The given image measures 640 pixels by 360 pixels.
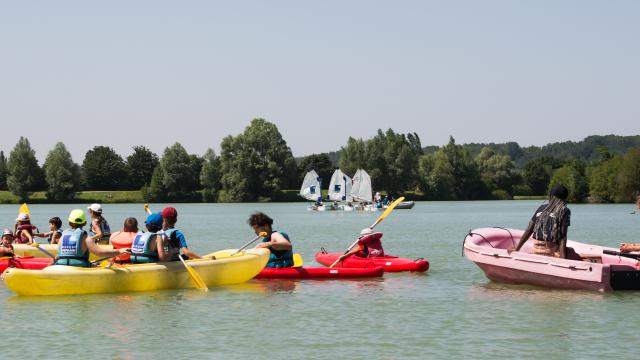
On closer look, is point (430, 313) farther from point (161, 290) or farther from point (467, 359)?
point (161, 290)

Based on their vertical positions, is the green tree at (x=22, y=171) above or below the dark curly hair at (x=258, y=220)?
above

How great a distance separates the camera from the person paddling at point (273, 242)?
1939 cm

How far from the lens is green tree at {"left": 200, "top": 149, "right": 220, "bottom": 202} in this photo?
408 feet

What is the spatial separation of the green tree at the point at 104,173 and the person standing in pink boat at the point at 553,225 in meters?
129

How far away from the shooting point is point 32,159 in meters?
127

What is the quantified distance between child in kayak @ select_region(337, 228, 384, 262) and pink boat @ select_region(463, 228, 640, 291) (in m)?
2.28

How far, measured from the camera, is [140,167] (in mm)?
145875

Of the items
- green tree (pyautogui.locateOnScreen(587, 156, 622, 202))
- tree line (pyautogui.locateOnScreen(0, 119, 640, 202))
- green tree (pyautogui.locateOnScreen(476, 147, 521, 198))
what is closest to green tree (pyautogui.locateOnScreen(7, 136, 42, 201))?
tree line (pyautogui.locateOnScreen(0, 119, 640, 202))

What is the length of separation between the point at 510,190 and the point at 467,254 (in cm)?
13532

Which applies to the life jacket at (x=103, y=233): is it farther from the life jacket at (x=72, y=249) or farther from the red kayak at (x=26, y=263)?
the life jacket at (x=72, y=249)

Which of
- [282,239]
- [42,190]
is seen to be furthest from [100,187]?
[282,239]

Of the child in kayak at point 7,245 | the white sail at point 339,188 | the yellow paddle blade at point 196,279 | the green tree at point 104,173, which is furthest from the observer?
the green tree at point 104,173

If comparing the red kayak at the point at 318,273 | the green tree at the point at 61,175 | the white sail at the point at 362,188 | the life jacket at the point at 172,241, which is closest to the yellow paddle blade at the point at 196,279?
the life jacket at the point at 172,241

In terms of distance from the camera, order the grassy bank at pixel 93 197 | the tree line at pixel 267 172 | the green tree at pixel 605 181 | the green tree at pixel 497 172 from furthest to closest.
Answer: the green tree at pixel 497 172 < the grassy bank at pixel 93 197 < the tree line at pixel 267 172 < the green tree at pixel 605 181
